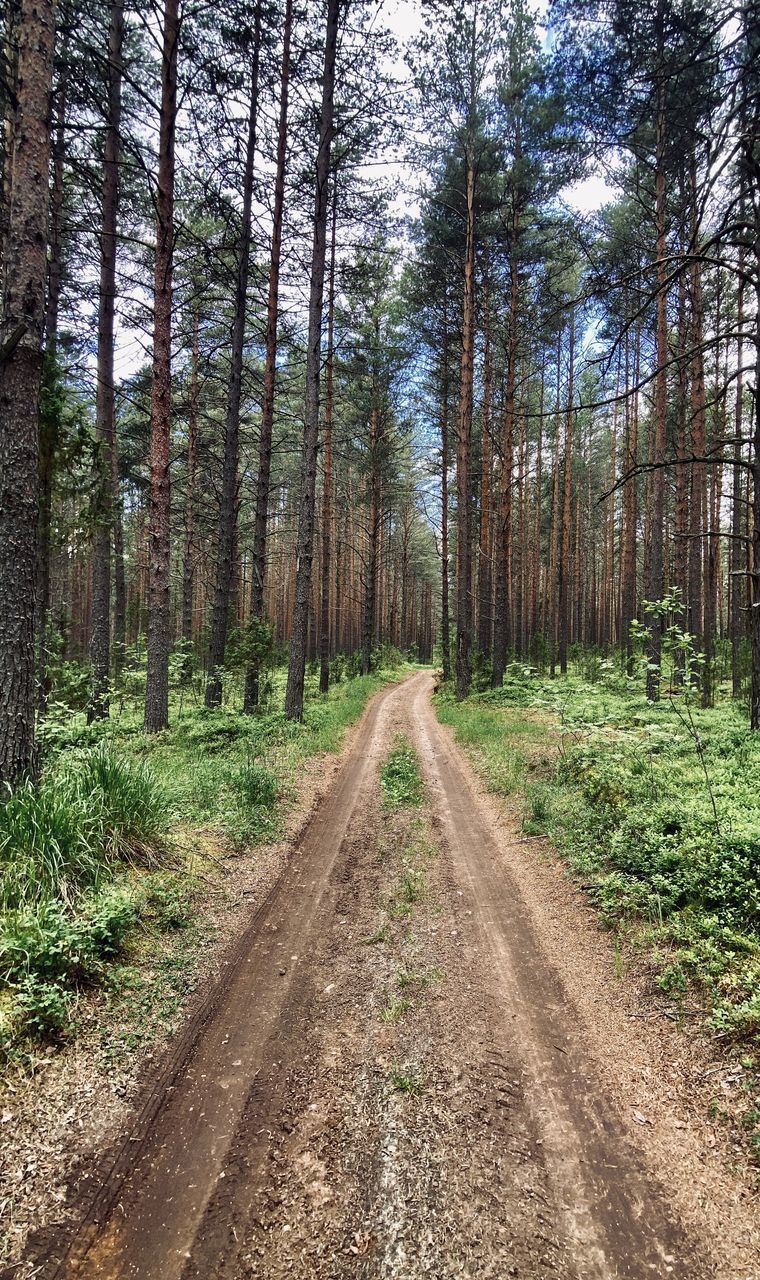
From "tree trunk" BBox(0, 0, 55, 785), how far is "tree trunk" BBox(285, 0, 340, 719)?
6816mm

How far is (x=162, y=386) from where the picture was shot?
8703 millimetres

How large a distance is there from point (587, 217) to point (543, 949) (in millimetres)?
16604

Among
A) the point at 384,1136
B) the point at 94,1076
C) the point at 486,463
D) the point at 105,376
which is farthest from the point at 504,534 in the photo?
the point at 94,1076

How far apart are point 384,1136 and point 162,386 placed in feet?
32.0

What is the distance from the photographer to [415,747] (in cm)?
1102

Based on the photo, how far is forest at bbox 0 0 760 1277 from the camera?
12.9ft

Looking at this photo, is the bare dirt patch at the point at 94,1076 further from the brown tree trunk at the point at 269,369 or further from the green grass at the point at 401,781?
the brown tree trunk at the point at 269,369

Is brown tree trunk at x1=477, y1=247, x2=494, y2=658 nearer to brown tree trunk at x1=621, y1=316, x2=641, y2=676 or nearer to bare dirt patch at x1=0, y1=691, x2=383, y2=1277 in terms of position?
brown tree trunk at x1=621, y1=316, x2=641, y2=676

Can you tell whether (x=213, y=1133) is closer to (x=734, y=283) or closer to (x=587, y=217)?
(x=587, y=217)

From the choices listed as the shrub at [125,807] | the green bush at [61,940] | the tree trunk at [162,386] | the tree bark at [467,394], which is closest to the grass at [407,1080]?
the green bush at [61,940]

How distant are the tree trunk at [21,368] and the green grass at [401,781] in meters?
4.72

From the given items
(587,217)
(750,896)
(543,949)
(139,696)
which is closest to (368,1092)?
(543,949)

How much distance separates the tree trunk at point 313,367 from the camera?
10.6 metres

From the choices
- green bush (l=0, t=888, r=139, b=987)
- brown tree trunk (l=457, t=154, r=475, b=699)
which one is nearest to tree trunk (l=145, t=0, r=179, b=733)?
green bush (l=0, t=888, r=139, b=987)
